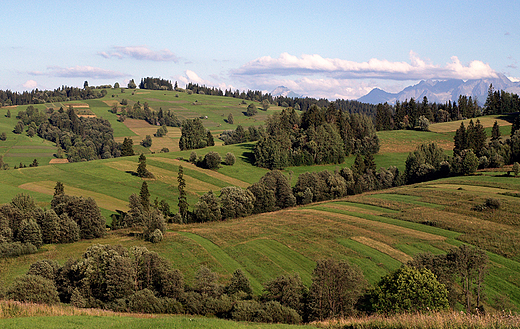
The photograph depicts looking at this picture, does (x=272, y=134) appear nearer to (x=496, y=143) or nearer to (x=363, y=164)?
(x=363, y=164)

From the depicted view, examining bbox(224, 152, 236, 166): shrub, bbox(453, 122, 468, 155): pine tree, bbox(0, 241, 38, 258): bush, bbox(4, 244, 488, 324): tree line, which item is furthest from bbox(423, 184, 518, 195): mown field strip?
bbox(0, 241, 38, 258): bush

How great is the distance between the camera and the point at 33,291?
134ft

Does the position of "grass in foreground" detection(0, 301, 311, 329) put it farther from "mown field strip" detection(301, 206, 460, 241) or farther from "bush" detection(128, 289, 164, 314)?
"mown field strip" detection(301, 206, 460, 241)

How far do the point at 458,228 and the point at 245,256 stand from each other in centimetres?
3621

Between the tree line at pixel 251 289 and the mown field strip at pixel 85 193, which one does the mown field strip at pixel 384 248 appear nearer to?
the tree line at pixel 251 289

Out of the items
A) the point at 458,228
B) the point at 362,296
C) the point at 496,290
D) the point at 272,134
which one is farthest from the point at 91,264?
the point at 272,134

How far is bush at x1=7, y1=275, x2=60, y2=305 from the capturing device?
130ft

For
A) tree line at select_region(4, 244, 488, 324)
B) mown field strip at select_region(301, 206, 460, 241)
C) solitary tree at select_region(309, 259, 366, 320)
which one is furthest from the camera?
mown field strip at select_region(301, 206, 460, 241)

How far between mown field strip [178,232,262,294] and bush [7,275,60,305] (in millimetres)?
22194

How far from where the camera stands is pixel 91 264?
4791cm

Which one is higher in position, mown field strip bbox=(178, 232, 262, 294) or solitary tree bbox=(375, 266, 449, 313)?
solitary tree bbox=(375, 266, 449, 313)

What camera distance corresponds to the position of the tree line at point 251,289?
37719 mm

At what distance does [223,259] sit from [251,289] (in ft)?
43.0

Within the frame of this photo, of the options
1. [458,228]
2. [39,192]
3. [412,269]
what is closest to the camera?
[412,269]
